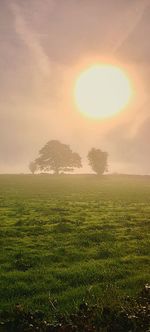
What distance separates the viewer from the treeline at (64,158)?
471 feet

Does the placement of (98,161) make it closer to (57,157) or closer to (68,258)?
(57,157)

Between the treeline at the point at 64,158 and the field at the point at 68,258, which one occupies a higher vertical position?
the treeline at the point at 64,158

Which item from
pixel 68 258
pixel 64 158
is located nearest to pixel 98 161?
pixel 64 158

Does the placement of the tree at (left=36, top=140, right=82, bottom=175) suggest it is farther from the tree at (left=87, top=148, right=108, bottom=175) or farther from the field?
the field

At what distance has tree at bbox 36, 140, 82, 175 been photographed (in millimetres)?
144375

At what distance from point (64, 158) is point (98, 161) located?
13.0 m

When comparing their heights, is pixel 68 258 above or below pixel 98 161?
below

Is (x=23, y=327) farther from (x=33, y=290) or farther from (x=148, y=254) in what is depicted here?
(x=148, y=254)

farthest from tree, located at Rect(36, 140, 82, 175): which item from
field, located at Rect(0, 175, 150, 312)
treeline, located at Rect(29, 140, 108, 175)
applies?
field, located at Rect(0, 175, 150, 312)

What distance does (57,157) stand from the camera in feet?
470

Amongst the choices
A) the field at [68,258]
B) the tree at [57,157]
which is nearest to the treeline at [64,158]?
the tree at [57,157]

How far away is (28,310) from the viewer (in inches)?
563

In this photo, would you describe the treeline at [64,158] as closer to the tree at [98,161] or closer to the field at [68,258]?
the tree at [98,161]

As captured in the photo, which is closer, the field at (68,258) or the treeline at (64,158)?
the field at (68,258)
